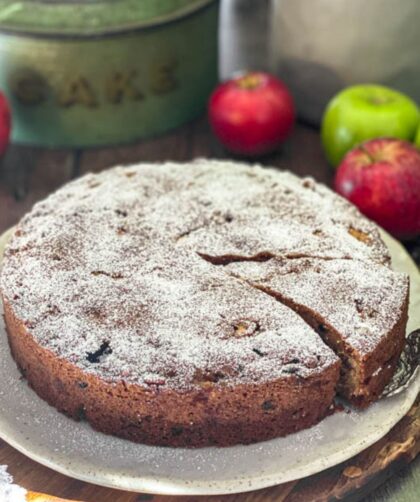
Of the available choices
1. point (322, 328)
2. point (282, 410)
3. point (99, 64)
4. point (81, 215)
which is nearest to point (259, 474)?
point (282, 410)

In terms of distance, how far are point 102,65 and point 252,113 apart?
0.39 meters

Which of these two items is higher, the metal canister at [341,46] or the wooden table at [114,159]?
the metal canister at [341,46]

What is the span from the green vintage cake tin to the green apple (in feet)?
1.31

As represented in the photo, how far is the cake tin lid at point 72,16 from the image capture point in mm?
2090

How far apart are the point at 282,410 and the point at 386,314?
24cm

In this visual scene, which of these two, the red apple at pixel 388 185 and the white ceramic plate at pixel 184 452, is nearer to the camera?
the white ceramic plate at pixel 184 452

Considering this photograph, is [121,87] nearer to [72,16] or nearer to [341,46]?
[72,16]

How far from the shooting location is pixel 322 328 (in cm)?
142

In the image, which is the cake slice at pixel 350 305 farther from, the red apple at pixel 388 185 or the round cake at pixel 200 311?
the red apple at pixel 388 185

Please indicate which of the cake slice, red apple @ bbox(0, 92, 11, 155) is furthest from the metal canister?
the cake slice

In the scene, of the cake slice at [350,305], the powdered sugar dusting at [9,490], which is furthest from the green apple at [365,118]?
the powdered sugar dusting at [9,490]

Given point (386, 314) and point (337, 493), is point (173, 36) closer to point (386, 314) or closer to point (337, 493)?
point (386, 314)

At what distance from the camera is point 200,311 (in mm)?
1411

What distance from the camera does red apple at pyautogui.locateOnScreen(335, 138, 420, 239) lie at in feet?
6.30
